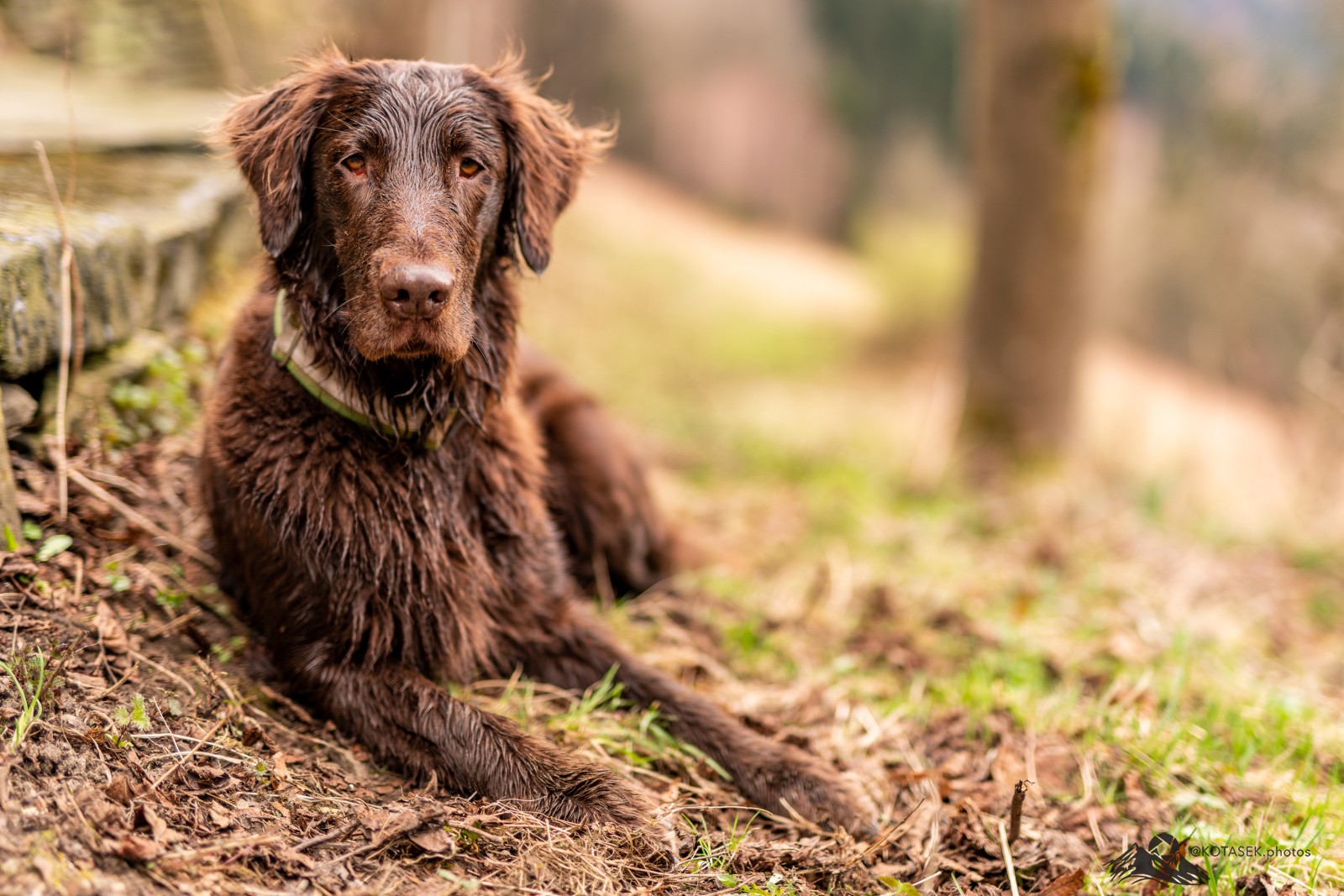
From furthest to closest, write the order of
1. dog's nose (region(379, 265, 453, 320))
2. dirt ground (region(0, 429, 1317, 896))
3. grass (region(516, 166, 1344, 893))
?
grass (region(516, 166, 1344, 893))
dog's nose (region(379, 265, 453, 320))
dirt ground (region(0, 429, 1317, 896))

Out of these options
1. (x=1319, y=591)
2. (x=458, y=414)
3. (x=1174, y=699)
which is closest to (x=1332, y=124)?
(x=1319, y=591)

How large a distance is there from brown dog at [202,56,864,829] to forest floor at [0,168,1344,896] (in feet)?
0.44

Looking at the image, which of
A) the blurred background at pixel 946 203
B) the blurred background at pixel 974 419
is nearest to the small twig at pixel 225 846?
the blurred background at pixel 974 419

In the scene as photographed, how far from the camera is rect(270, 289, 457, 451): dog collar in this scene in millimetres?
2898

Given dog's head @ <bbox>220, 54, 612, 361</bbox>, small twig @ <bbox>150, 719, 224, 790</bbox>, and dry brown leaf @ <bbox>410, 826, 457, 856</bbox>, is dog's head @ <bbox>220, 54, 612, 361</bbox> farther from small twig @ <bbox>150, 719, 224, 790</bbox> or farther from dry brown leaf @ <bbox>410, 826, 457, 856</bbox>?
dry brown leaf @ <bbox>410, 826, 457, 856</bbox>

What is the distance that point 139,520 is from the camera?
10.7 feet

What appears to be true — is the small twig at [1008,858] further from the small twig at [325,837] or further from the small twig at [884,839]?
the small twig at [325,837]

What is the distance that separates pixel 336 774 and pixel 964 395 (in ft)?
18.0

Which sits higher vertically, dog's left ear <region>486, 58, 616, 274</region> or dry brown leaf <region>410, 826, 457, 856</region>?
dog's left ear <region>486, 58, 616, 274</region>

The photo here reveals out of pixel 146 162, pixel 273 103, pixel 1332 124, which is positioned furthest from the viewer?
pixel 1332 124

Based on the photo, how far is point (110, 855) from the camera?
2.05 meters

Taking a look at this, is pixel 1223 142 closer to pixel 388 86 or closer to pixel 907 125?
pixel 388 86

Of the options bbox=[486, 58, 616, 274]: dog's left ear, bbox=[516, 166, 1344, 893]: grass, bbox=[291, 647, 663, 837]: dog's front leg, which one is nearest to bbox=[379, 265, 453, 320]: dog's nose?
bbox=[486, 58, 616, 274]: dog's left ear

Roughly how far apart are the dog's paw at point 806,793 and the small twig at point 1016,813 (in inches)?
14.7
